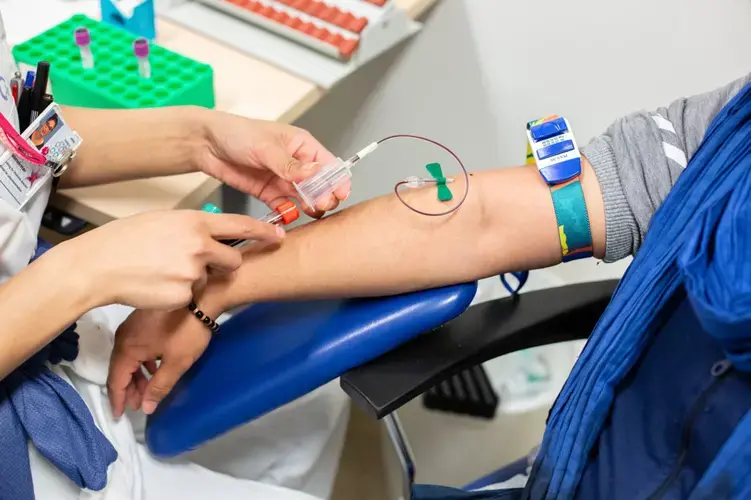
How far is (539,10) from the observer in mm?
1448

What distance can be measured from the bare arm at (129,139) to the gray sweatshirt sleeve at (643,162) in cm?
56

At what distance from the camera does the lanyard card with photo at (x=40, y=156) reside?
2.71ft

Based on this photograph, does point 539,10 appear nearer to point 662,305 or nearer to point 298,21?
point 298,21

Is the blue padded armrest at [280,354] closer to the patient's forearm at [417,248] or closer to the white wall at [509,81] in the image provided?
the patient's forearm at [417,248]

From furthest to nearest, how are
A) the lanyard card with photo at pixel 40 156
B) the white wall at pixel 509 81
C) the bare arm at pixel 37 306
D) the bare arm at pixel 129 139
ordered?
the white wall at pixel 509 81, the bare arm at pixel 129 139, the lanyard card with photo at pixel 40 156, the bare arm at pixel 37 306

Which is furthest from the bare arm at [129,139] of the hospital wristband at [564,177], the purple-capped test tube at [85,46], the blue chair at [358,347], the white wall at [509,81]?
the white wall at [509,81]

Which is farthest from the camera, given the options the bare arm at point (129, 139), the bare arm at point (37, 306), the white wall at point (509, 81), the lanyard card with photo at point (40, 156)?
the white wall at point (509, 81)

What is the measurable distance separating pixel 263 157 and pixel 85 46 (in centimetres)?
39

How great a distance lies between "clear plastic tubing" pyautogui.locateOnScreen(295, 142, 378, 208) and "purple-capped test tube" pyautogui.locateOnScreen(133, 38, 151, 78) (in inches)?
14.9

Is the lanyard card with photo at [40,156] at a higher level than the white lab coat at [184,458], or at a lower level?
higher

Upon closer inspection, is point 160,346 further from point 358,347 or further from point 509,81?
point 509,81

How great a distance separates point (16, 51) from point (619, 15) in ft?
3.58

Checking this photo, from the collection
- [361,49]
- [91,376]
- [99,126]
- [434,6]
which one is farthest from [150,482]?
[434,6]

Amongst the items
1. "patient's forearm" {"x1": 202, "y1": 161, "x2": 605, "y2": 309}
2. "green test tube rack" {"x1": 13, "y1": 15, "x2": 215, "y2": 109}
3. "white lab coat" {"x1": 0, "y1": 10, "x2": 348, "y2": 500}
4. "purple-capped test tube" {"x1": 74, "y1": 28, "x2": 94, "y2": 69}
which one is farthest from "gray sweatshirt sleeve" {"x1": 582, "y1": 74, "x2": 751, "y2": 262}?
"purple-capped test tube" {"x1": 74, "y1": 28, "x2": 94, "y2": 69}
